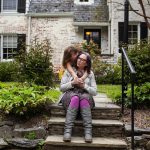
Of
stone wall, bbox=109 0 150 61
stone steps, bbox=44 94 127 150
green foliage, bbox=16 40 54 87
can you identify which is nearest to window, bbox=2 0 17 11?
stone wall, bbox=109 0 150 61

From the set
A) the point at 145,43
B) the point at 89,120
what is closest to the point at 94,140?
the point at 89,120

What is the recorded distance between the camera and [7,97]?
7457 mm

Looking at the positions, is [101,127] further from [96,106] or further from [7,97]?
[7,97]

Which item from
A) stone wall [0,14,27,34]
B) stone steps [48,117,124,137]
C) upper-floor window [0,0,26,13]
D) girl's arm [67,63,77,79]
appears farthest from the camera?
upper-floor window [0,0,26,13]

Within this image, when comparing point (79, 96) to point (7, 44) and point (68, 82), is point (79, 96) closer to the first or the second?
point (68, 82)

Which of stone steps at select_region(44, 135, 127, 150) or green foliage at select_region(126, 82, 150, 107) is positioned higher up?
green foliage at select_region(126, 82, 150, 107)

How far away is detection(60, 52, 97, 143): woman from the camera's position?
6343mm

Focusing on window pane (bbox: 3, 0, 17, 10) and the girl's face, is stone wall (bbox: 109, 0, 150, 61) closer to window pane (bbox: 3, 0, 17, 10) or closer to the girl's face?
window pane (bbox: 3, 0, 17, 10)

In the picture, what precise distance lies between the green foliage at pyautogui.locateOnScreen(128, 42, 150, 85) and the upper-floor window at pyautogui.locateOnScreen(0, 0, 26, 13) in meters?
15.3

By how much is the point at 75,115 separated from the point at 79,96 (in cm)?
33

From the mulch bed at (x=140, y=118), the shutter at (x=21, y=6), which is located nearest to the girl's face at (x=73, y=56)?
the mulch bed at (x=140, y=118)

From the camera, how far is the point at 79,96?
21.7 feet

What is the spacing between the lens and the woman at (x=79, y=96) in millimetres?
6343

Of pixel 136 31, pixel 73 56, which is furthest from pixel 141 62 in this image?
pixel 136 31
